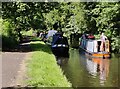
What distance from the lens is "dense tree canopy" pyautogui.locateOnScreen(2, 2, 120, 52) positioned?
30422mm

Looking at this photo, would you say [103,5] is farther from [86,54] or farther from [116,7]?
[86,54]

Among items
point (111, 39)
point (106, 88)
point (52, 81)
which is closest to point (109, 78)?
point (106, 88)

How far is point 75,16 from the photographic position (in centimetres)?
5481

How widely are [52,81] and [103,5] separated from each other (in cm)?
2892

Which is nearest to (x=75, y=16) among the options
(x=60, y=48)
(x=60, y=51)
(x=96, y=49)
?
(x=60, y=48)

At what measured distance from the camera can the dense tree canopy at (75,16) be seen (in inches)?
1198

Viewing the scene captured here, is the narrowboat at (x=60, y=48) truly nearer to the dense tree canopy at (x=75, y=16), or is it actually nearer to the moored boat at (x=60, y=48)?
the moored boat at (x=60, y=48)

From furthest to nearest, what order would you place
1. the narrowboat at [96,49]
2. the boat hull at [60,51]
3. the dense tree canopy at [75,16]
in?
the boat hull at [60,51] < the narrowboat at [96,49] < the dense tree canopy at [75,16]

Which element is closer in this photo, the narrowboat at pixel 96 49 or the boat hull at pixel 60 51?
the narrowboat at pixel 96 49

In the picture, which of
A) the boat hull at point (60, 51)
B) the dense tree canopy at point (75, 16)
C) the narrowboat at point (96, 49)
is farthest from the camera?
the boat hull at point (60, 51)

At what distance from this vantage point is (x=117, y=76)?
23406 mm

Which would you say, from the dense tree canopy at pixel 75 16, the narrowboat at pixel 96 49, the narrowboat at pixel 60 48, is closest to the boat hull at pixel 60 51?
the narrowboat at pixel 60 48

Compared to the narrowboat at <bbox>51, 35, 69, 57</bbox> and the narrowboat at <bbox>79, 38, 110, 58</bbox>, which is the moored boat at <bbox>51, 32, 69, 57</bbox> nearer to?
the narrowboat at <bbox>51, 35, 69, 57</bbox>

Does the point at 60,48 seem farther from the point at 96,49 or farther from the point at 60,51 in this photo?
the point at 96,49
